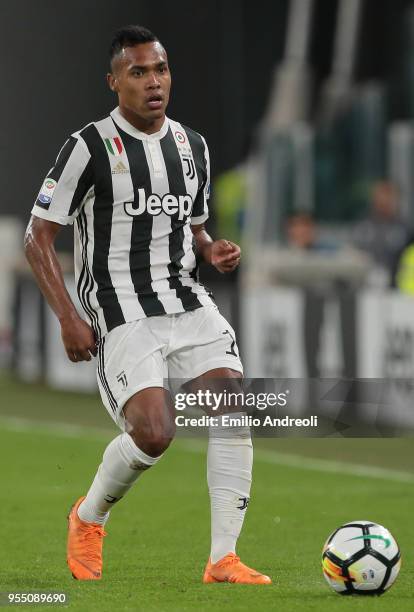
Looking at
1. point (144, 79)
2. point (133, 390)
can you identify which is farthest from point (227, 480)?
point (144, 79)

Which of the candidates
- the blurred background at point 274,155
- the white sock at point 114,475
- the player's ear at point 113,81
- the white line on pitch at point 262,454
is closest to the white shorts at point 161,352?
the white sock at point 114,475

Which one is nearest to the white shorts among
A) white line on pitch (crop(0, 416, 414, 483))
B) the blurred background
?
white line on pitch (crop(0, 416, 414, 483))

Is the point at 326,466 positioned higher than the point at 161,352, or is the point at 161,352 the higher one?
the point at 161,352

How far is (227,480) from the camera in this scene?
5.02m

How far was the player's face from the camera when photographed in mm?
5000

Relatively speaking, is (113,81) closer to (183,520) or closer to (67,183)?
(67,183)

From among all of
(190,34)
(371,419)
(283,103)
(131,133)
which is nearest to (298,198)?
(283,103)

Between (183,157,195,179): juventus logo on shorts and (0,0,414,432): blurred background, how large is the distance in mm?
5049

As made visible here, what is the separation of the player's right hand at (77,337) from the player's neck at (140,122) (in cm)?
75

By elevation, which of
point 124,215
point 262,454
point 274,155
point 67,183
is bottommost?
point 262,454

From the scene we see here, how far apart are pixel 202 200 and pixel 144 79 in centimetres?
56

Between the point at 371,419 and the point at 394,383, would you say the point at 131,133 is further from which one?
the point at 394,383

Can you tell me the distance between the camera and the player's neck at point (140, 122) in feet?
16.8

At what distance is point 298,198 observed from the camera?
61.2ft
